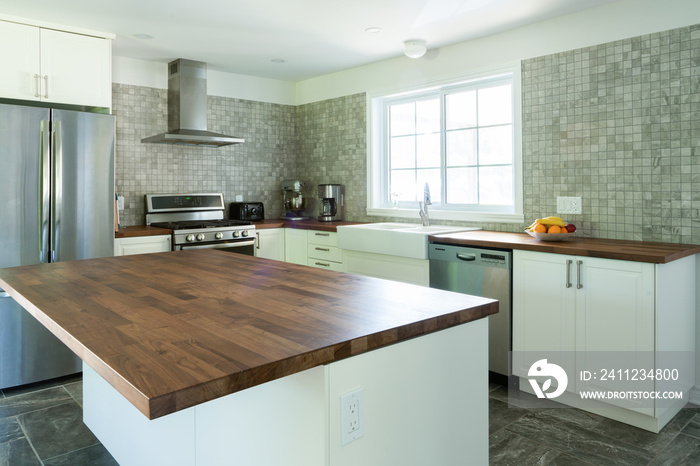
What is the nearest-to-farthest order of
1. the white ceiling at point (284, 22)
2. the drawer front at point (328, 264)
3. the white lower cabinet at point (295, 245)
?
the white ceiling at point (284, 22) → the drawer front at point (328, 264) → the white lower cabinet at point (295, 245)

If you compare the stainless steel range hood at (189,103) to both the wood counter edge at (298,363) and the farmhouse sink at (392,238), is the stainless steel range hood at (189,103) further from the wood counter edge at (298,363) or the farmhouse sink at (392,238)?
the wood counter edge at (298,363)

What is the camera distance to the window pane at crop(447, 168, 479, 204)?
4.07 meters

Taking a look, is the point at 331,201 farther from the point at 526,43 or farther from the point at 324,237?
the point at 526,43

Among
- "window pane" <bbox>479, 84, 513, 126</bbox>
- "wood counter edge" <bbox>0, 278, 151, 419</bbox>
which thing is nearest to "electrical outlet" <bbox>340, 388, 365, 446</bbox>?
"wood counter edge" <bbox>0, 278, 151, 419</bbox>

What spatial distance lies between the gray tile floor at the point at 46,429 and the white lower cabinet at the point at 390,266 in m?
2.08

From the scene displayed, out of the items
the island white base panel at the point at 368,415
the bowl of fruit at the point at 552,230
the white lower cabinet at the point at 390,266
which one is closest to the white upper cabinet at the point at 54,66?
the white lower cabinet at the point at 390,266

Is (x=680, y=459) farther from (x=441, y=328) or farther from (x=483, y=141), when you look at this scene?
(x=483, y=141)

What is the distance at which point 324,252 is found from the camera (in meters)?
4.45

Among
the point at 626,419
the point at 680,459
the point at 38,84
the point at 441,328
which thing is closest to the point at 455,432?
the point at 441,328

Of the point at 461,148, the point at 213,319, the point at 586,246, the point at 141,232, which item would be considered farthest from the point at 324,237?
the point at 213,319

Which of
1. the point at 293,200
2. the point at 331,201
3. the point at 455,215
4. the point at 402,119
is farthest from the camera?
the point at 293,200

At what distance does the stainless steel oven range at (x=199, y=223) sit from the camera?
4105 mm

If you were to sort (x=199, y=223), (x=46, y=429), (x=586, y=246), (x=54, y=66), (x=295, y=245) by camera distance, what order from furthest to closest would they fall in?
(x=295, y=245) → (x=199, y=223) → (x=54, y=66) → (x=586, y=246) → (x=46, y=429)

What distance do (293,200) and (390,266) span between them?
5.84 feet
